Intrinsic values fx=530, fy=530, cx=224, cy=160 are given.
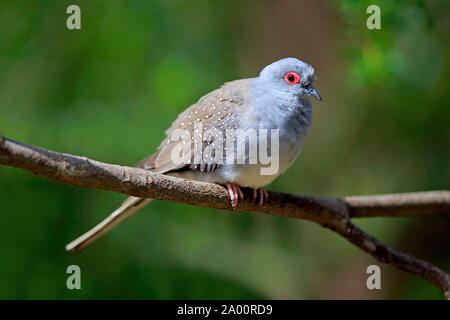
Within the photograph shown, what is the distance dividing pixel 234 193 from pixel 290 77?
736 millimetres

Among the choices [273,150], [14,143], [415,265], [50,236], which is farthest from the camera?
[50,236]

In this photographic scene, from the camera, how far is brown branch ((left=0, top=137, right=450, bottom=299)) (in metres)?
2.17

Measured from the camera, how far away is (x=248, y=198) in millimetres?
3178

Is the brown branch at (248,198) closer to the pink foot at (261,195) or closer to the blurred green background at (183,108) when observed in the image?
the pink foot at (261,195)

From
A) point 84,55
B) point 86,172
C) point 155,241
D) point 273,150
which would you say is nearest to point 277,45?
point 84,55

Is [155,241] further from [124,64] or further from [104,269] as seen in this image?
[124,64]

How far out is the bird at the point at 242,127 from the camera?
3.03 m

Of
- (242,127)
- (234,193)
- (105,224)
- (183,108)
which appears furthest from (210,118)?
(183,108)

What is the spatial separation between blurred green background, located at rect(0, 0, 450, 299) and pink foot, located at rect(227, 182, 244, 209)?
4.81 feet

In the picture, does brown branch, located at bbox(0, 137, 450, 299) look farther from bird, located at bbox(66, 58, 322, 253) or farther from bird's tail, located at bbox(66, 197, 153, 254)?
bird's tail, located at bbox(66, 197, 153, 254)

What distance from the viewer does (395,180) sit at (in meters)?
5.47

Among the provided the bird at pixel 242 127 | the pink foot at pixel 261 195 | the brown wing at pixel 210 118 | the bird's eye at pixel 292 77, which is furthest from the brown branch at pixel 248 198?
the bird's eye at pixel 292 77

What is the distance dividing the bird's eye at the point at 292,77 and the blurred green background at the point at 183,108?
42.2 inches
